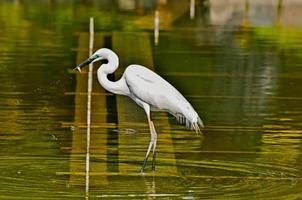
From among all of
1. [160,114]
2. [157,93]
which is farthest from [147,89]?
[160,114]

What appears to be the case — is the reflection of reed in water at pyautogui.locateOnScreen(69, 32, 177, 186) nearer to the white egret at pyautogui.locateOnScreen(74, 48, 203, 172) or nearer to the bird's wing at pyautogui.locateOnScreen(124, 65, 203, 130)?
the white egret at pyautogui.locateOnScreen(74, 48, 203, 172)

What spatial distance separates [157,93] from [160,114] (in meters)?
4.66

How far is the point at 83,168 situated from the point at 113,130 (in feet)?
9.83

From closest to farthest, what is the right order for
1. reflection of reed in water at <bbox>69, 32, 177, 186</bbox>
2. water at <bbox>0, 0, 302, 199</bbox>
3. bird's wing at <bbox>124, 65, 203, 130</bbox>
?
water at <bbox>0, 0, 302, 199</bbox> < bird's wing at <bbox>124, 65, 203, 130</bbox> < reflection of reed in water at <bbox>69, 32, 177, 186</bbox>

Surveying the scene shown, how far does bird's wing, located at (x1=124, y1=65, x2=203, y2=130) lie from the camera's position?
1381cm

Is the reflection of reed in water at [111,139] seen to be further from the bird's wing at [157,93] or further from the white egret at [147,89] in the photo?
the bird's wing at [157,93]

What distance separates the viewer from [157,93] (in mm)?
14062

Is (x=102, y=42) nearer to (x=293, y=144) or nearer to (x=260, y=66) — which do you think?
(x=260, y=66)

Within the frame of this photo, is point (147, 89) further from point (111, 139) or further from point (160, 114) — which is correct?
point (160, 114)

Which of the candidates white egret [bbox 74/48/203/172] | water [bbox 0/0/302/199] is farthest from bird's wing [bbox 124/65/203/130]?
water [bbox 0/0/302/199]

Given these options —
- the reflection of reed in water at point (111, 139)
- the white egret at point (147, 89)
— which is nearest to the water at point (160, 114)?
the reflection of reed in water at point (111, 139)

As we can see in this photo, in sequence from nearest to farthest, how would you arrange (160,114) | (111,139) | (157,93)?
(157,93)
(111,139)
(160,114)

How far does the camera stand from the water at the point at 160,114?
1332cm

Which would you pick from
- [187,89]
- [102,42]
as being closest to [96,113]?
[187,89]
